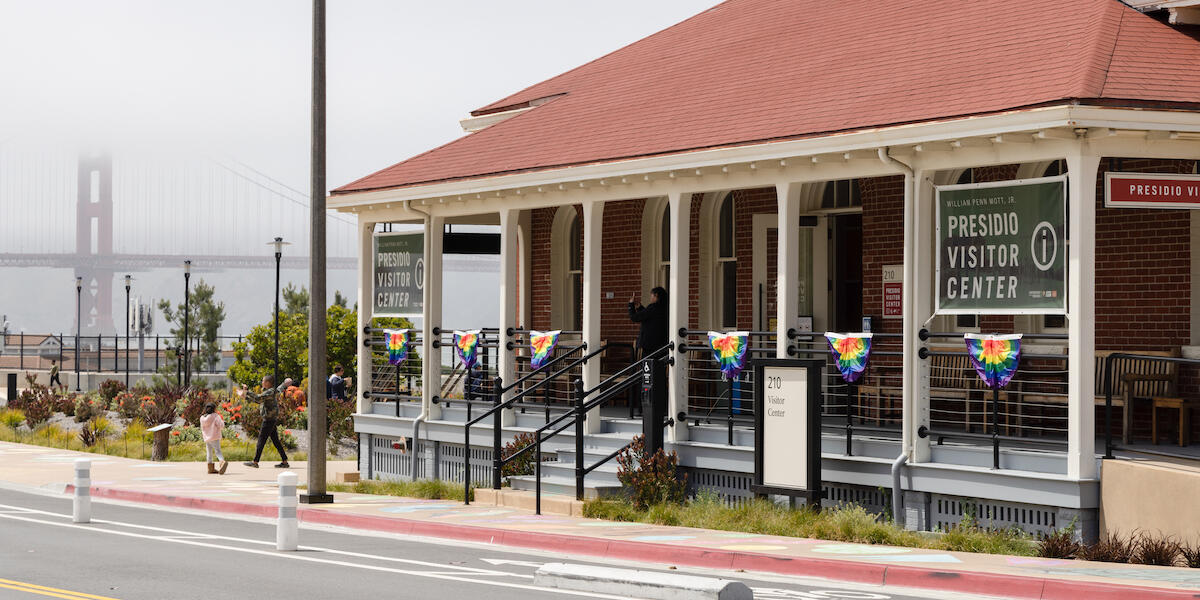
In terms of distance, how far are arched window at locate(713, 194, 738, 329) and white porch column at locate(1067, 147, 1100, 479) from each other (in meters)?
8.12

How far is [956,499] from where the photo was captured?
14.2m

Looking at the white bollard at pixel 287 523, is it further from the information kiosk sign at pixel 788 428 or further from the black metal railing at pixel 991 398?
the black metal railing at pixel 991 398

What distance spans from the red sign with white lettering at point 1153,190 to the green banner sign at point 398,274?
432 inches

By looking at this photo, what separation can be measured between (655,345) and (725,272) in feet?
9.78

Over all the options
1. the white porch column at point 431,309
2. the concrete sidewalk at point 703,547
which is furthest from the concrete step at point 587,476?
the white porch column at point 431,309

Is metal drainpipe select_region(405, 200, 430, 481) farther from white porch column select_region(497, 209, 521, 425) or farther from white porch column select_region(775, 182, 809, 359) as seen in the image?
white porch column select_region(775, 182, 809, 359)

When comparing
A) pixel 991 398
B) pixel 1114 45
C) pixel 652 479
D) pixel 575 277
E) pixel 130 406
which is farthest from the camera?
pixel 130 406

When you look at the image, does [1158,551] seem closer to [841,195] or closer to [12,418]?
[841,195]

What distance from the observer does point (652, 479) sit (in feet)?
54.2

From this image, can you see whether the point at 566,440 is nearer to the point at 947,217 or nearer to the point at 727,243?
the point at 727,243

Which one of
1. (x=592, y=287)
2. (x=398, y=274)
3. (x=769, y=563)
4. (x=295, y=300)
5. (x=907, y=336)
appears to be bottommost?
(x=769, y=563)

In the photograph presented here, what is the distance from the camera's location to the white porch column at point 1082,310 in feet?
42.6

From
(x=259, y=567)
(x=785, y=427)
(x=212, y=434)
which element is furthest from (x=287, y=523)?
(x=212, y=434)

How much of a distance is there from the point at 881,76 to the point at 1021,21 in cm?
162
